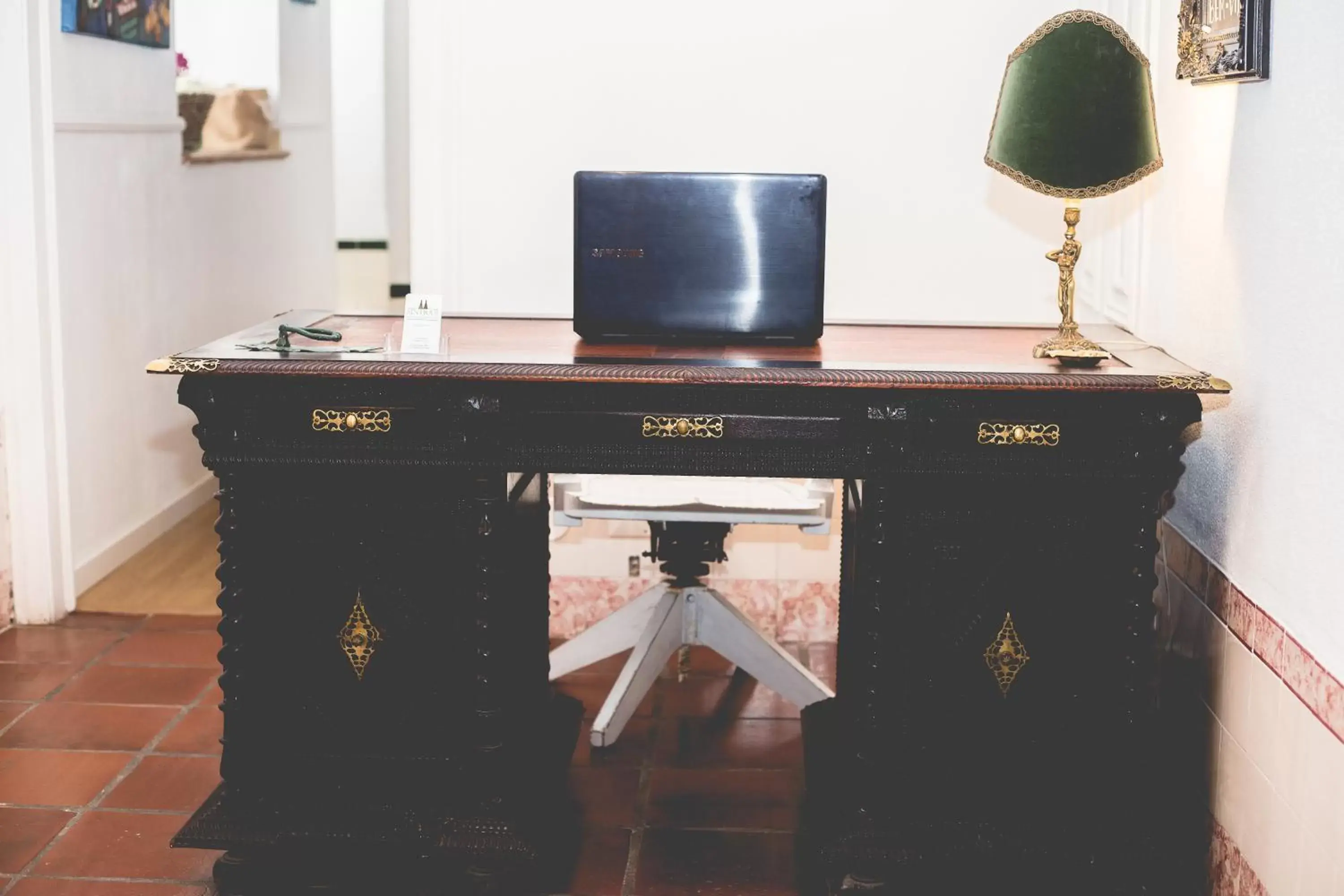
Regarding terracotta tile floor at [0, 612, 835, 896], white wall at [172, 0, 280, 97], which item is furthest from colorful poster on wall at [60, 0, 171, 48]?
terracotta tile floor at [0, 612, 835, 896]

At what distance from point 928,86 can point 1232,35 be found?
1.13 metres

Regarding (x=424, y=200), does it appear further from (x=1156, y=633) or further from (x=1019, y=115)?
(x=1156, y=633)

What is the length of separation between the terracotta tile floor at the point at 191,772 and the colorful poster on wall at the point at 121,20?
67.2 inches

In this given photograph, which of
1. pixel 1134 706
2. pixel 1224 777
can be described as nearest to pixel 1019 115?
pixel 1134 706

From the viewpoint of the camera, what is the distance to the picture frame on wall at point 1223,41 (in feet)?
7.77

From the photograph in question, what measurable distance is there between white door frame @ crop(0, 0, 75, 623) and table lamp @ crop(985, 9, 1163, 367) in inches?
106

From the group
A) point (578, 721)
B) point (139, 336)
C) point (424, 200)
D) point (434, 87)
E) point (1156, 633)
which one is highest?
point (434, 87)

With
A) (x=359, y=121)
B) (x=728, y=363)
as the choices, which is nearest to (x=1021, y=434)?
(x=728, y=363)

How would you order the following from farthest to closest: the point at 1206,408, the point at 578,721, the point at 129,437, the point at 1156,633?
1. the point at 129,437
2. the point at 578,721
3. the point at 1156,633
4. the point at 1206,408

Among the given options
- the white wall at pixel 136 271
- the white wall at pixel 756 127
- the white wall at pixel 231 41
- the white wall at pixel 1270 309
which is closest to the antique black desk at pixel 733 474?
the white wall at pixel 1270 309

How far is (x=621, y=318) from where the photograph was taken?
2732mm

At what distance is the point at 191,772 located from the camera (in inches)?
125

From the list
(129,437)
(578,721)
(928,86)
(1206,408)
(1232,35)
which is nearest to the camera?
(1232,35)

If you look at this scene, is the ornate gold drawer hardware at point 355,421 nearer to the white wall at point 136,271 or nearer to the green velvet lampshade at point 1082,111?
the green velvet lampshade at point 1082,111
